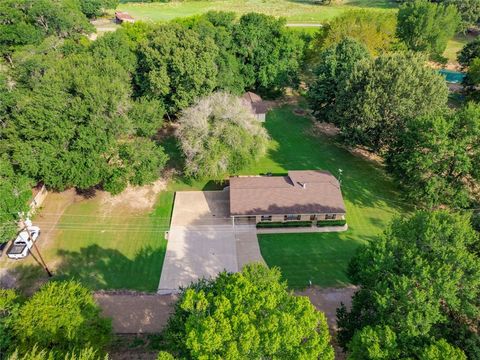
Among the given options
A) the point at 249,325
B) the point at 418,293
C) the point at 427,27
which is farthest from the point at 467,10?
the point at 249,325

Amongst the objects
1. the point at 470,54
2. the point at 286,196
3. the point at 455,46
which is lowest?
the point at 286,196

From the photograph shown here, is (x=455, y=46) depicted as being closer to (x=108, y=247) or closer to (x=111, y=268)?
(x=108, y=247)

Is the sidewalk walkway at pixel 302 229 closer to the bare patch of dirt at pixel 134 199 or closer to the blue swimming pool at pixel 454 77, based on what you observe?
the bare patch of dirt at pixel 134 199

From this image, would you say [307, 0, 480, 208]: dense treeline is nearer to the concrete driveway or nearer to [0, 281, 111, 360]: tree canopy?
the concrete driveway

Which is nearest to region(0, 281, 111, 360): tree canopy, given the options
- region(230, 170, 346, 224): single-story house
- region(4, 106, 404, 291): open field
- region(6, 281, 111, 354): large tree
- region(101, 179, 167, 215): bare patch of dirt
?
region(6, 281, 111, 354): large tree

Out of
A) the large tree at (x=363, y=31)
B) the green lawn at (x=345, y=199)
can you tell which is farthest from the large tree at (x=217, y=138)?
the large tree at (x=363, y=31)

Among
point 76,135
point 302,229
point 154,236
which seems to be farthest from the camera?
point 76,135

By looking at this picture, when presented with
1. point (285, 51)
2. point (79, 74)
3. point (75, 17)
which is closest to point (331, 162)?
point (285, 51)
